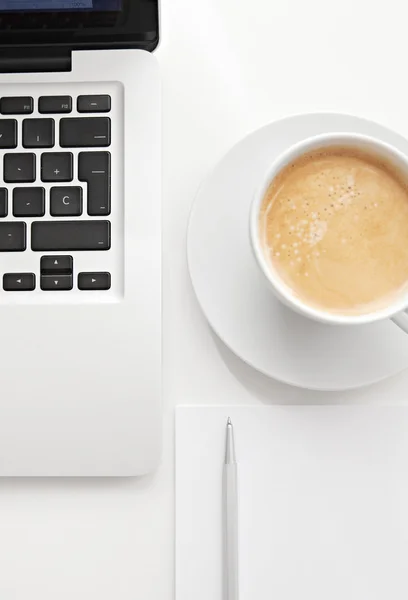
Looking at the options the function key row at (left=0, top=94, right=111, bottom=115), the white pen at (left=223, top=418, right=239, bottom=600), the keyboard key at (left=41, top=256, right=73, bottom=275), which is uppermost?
the function key row at (left=0, top=94, right=111, bottom=115)

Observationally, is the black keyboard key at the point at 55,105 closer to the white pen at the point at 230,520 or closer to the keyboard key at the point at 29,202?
the keyboard key at the point at 29,202

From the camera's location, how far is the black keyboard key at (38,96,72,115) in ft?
1.69

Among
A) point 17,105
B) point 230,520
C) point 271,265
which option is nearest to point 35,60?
point 17,105

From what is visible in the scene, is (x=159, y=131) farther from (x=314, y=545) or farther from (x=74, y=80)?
(x=314, y=545)

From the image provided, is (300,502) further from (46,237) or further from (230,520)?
(46,237)

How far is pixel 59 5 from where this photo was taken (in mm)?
503

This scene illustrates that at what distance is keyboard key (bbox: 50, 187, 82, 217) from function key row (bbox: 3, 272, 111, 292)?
46mm

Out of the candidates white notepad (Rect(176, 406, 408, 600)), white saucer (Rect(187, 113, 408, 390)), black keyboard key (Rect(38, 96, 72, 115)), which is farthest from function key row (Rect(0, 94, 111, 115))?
white notepad (Rect(176, 406, 408, 600))

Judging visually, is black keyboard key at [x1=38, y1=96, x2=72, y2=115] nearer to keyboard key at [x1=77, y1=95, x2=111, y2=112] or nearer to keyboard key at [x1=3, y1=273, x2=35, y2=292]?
keyboard key at [x1=77, y1=95, x2=111, y2=112]

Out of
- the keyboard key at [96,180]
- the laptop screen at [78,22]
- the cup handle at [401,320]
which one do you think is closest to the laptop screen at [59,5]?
the laptop screen at [78,22]

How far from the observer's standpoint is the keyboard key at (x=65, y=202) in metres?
0.51

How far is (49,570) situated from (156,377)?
0.17 m

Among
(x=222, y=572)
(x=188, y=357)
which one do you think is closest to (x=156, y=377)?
(x=188, y=357)

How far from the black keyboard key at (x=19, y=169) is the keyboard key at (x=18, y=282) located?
70 millimetres
